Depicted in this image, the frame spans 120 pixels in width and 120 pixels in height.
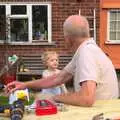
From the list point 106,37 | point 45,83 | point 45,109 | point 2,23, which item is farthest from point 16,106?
point 106,37

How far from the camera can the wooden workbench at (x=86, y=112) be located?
3949 millimetres

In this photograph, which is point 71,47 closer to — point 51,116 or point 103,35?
point 51,116

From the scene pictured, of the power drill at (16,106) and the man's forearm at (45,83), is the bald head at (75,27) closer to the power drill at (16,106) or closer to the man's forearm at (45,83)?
the power drill at (16,106)

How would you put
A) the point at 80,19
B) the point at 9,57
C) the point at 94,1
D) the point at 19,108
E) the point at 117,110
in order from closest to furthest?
1. the point at 19,108
2. the point at 117,110
3. the point at 80,19
4. the point at 9,57
5. the point at 94,1

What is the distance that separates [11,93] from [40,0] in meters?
12.7

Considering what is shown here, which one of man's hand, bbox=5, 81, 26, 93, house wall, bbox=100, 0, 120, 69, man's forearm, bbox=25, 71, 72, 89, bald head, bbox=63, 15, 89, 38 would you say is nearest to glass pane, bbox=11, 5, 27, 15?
house wall, bbox=100, 0, 120, 69

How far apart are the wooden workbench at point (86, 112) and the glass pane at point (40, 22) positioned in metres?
12.9

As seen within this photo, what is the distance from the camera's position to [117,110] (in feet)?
13.8

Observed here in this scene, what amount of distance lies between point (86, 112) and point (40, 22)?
13.5 meters

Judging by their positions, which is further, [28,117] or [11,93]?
[11,93]

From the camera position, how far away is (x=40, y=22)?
17.5m

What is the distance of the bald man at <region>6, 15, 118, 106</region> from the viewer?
433cm

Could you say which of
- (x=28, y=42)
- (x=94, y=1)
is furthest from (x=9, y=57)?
(x=94, y=1)

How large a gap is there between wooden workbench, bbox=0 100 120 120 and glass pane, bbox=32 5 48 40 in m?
12.9
